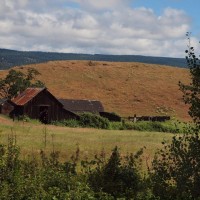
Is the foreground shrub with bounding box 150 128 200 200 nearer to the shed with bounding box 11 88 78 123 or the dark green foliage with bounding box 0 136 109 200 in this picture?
the dark green foliage with bounding box 0 136 109 200

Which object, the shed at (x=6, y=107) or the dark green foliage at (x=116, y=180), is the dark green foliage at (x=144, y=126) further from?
the dark green foliage at (x=116, y=180)

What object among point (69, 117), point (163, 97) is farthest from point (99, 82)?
point (69, 117)

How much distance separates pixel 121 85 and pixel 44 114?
45263 millimetres

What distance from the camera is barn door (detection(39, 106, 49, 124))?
6397cm

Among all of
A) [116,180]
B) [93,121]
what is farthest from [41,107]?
[116,180]

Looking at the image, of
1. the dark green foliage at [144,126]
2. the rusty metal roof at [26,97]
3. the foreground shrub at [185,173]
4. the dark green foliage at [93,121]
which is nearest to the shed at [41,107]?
the rusty metal roof at [26,97]

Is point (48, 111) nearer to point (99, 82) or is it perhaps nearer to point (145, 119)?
point (145, 119)

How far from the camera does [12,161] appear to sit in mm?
11312

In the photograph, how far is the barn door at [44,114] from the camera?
6397cm

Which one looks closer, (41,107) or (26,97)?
(26,97)

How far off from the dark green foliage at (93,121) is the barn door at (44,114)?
4.85 m

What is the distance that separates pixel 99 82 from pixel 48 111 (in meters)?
45.2

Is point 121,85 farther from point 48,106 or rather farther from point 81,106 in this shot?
point 48,106

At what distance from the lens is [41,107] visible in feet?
210
